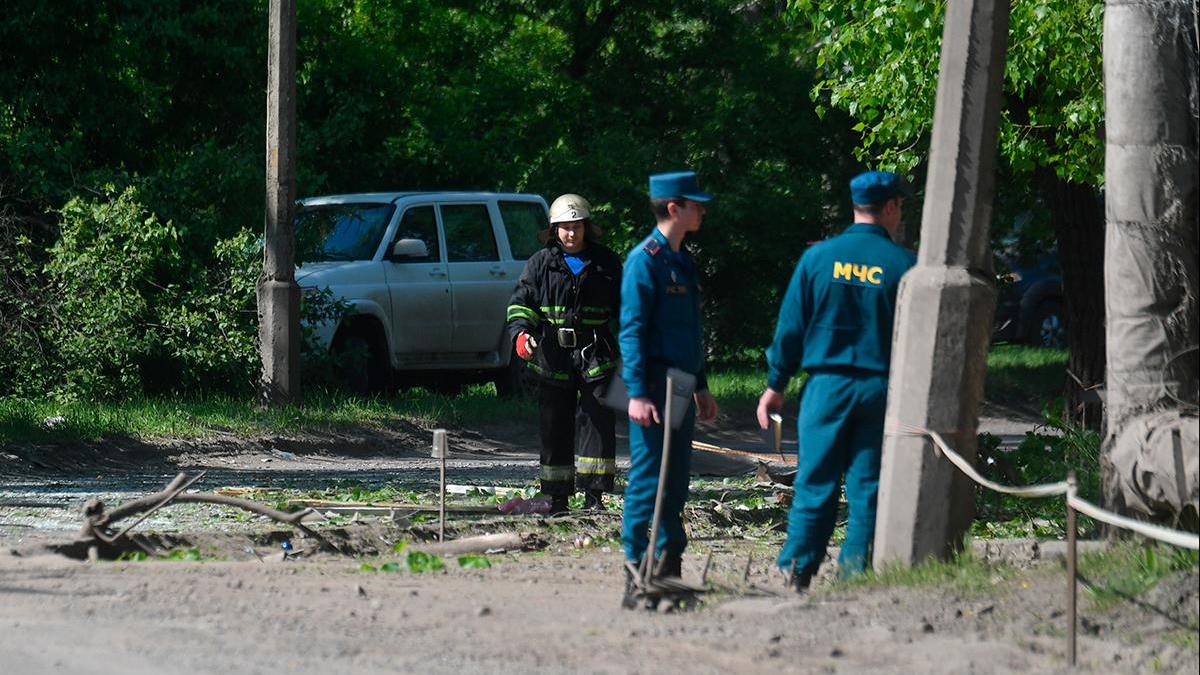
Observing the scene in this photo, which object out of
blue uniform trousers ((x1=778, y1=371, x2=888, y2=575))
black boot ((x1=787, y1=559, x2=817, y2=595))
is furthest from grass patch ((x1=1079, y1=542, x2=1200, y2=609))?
black boot ((x1=787, y1=559, x2=817, y2=595))

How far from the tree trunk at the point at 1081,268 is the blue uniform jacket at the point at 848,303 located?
22.8 feet

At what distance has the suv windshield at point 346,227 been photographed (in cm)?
1788

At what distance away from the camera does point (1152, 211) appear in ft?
24.2

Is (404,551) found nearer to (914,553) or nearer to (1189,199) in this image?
(914,553)

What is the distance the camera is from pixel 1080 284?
14719 millimetres

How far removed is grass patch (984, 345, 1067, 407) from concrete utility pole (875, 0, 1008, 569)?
14525mm

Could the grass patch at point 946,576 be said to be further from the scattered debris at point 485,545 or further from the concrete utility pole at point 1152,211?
the scattered debris at point 485,545

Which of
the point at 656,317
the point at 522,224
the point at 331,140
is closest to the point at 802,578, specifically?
the point at 656,317

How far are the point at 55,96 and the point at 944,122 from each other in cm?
1243

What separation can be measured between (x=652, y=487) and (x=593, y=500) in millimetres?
3345

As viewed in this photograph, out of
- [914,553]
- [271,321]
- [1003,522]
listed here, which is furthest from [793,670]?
[271,321]

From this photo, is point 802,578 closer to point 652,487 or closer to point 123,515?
point 652,487

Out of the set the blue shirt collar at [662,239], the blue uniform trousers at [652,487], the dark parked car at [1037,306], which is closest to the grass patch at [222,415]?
the blue uniform trousers at [652,487]

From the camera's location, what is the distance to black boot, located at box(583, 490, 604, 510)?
1114cm
